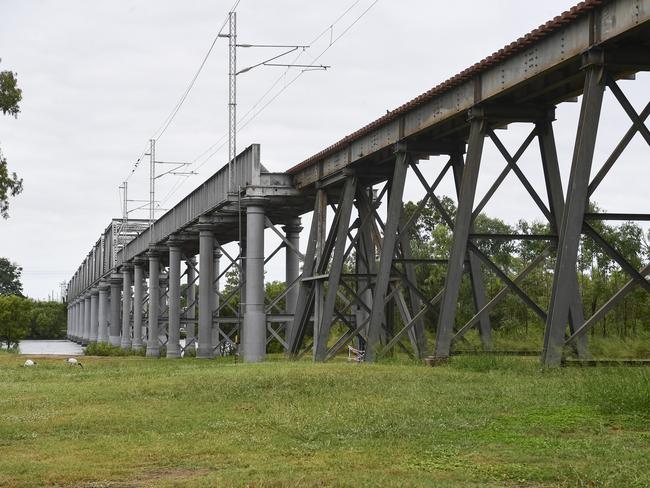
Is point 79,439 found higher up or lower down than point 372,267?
lower down

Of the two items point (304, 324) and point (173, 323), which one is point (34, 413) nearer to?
point (304, 324)

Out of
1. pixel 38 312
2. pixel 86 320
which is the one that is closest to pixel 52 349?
pixel 86 320

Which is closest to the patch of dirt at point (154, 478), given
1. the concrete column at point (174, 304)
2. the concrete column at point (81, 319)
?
the concrete column at point (174, 304)

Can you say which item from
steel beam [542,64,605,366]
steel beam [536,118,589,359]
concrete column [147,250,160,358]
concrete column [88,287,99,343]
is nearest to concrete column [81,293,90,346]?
concrete column [88,287,99,343]

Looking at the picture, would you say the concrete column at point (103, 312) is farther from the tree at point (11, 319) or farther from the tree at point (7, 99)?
the tree at point (7, 99)

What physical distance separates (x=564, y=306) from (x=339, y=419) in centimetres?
540

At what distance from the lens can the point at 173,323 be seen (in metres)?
52.6

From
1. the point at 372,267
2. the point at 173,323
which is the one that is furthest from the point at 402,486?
the point at 173,323

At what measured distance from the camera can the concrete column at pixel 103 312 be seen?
89.6 m

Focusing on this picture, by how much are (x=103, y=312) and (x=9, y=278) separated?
9907 cm

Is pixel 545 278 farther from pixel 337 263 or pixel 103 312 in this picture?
pixel 103 312

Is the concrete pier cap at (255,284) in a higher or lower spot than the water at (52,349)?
higher

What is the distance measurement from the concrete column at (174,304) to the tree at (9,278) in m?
135

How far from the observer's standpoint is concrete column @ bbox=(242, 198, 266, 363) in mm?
35188
